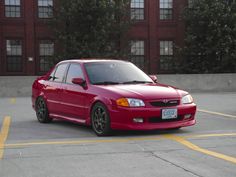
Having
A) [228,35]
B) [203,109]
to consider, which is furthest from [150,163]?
[228,35]

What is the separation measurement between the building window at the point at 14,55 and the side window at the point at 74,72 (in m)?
22.8

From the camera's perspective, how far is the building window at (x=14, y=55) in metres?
32.9

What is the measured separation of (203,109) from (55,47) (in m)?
19.8

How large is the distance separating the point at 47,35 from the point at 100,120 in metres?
24.5

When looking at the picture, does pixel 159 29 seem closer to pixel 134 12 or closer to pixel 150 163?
pixel 134 12

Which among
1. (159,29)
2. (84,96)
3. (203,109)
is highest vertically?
(159,29)

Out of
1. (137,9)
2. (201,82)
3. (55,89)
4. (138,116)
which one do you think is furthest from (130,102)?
(137,9)

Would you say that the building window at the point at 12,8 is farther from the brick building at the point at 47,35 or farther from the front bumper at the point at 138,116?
the front bumper at the point at 138,116

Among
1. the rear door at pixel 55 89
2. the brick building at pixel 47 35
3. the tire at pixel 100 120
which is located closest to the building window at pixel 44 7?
the brick building at pixel 47 35

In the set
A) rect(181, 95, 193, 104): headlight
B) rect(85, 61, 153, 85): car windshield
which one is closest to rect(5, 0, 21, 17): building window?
rect(85, 61, 153, 85): car windshield

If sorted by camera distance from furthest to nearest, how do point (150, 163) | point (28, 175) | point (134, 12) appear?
point (134, 12) → point (150, 163) → point (28, 175)

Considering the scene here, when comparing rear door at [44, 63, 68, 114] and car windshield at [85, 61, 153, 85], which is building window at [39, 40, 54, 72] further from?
car windshield at [85, 61, 153, 85]

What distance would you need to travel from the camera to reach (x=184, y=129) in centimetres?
1023

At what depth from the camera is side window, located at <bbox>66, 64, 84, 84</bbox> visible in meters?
10.5
